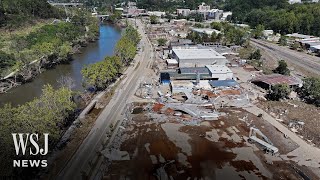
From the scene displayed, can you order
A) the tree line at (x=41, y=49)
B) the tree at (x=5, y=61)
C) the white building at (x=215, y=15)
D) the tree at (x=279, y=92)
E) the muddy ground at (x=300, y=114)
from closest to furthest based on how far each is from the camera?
1. the muddy ground at (x=300, y=114)
2. the tree at (x=279, y=92)
3. the tree at (x=5, y=61)
4. the tree line at (x=41, y=49)
5. the white building at (x=215, y=15)

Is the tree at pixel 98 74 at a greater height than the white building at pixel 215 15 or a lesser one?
lesser

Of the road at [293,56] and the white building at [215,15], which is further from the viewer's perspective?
the white building at [215,15]

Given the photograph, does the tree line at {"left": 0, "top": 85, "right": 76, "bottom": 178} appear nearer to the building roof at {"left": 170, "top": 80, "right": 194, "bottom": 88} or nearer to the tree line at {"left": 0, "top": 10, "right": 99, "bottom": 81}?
the building roof at {"left": 170, "top": 80, "right": 194, "bottom": 88}

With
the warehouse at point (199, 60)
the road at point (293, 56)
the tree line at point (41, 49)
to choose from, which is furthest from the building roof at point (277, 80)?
the tree line at point (41, 49)

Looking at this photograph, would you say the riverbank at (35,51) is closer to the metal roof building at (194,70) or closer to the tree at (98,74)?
the tree at (98,74)

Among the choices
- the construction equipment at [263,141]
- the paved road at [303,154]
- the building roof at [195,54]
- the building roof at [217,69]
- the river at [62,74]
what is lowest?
the paved road at [303,154]

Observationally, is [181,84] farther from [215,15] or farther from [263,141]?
[215,15]

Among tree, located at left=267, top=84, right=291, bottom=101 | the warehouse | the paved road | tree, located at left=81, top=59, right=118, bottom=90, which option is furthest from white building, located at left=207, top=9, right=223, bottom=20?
the paved road
